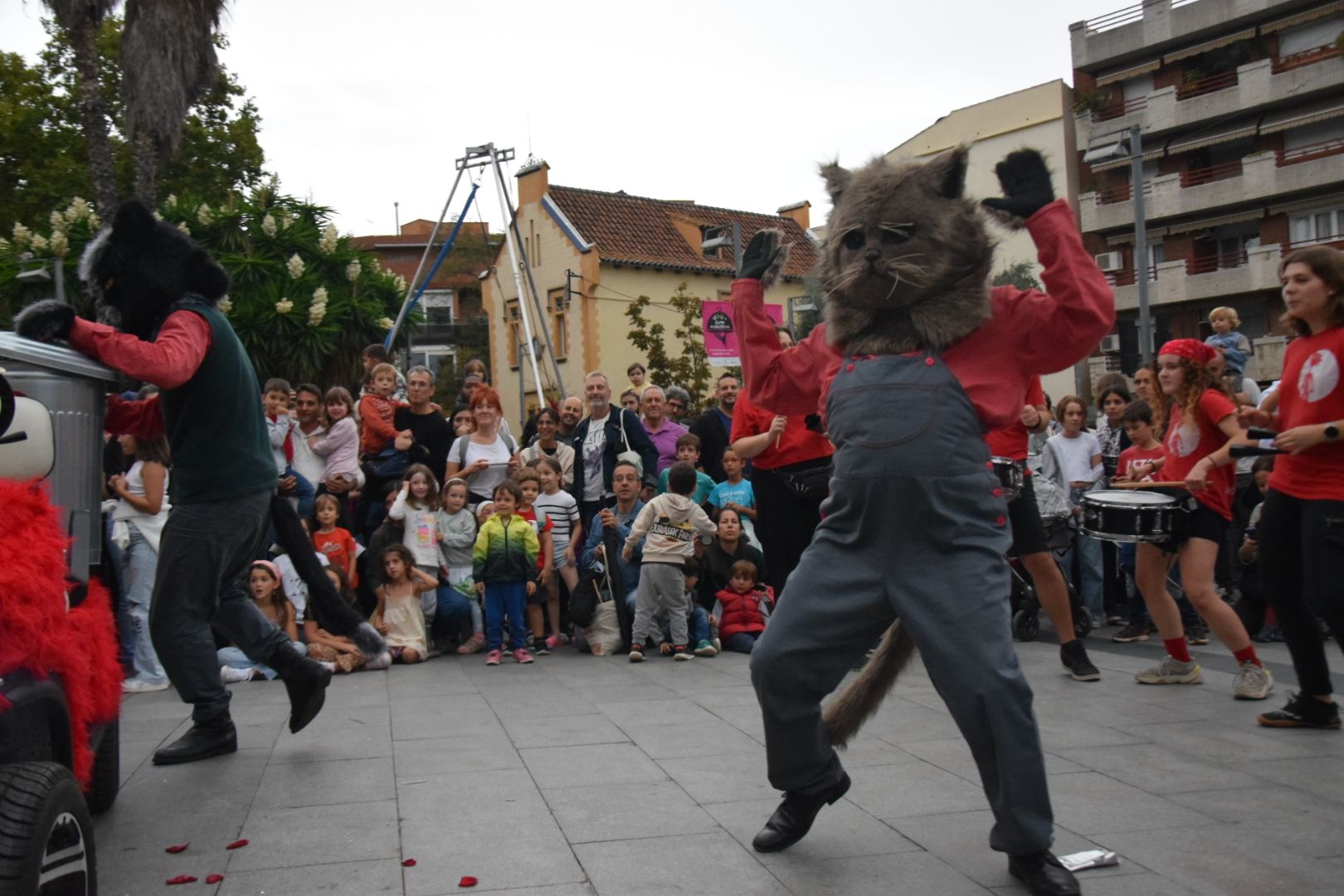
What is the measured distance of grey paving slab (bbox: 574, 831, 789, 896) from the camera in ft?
11.6

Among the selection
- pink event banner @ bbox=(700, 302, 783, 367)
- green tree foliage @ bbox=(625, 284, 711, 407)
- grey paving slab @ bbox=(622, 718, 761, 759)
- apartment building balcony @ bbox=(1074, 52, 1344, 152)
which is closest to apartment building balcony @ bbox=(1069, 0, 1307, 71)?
apartment building balcony @ bbox=(1074, 52, 1344, 152)

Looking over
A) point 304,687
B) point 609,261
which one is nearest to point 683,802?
point 304,687

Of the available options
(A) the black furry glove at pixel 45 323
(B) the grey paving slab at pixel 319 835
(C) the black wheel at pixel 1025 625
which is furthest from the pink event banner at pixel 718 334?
(A) the black furry glove at pixel 45 323

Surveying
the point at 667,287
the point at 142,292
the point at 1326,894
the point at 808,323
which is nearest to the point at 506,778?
the point at 142,292

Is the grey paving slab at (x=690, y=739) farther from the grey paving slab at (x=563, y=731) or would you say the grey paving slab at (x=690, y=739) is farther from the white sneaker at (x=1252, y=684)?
the white sneaker at (x=1252, y=684)

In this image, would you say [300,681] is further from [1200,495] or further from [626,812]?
[1200,495]

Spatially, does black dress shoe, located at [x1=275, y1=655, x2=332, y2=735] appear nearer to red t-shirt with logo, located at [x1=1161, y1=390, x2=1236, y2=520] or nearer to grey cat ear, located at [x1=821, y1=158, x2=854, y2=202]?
grey cat ear, located at [x1=821, y1=158, x2=854, y2=202]

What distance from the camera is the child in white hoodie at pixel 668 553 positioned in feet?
29.7

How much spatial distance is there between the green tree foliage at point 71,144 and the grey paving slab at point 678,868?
89.4ft

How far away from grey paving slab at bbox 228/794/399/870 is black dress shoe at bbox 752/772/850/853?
3.73 feet

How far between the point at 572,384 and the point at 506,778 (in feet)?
132

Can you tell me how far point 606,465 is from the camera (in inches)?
414

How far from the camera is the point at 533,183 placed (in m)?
45.3

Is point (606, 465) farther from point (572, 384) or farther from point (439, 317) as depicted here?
Result: point (439, 317)
